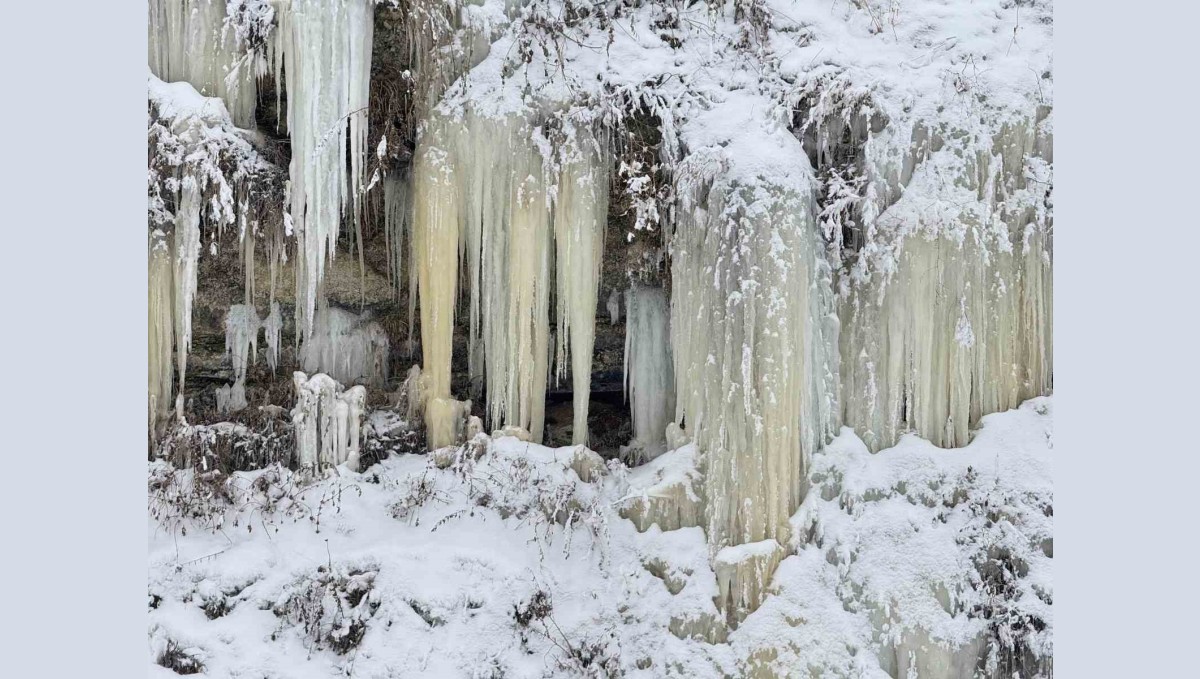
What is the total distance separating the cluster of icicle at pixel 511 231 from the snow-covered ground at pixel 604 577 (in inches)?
49.5

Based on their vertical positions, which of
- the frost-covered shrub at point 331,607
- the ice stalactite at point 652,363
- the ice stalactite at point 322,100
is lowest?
the frost-covered shrub at point 331,607

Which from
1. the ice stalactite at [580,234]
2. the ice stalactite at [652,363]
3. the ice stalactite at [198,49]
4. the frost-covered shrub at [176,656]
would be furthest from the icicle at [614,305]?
the frost-covered shrub at [176,656]

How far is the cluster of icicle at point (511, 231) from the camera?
7875 millimetres

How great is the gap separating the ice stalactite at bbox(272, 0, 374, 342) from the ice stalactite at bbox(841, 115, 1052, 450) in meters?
4.13

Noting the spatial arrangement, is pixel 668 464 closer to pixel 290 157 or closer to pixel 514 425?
pixel 514 425

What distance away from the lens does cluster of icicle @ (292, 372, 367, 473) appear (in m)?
8.35

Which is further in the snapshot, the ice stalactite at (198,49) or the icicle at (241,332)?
the icicle at (241,332)

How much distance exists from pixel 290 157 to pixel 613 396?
3912mm

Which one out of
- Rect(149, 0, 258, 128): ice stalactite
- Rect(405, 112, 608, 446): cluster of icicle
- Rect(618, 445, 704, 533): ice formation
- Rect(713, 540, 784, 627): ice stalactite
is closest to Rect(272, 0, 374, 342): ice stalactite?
Rect(149, 0, 258, 128): ice stalactite

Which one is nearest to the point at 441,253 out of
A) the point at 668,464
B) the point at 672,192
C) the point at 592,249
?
the point at 592,249

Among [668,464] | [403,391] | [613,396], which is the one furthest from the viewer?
[613,396]

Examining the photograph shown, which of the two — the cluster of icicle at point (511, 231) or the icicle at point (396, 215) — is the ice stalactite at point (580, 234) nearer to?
the cluster of icicle at point (511, 231)

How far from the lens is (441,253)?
317 inches

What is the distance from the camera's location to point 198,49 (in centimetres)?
788
